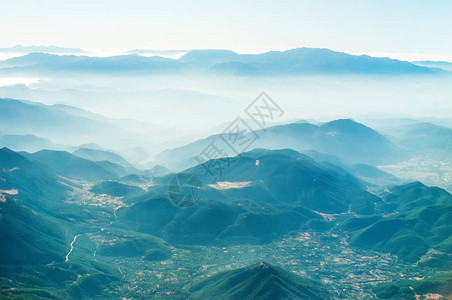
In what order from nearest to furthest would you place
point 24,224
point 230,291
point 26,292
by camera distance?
point 26,292
point 230,291
point 24,224

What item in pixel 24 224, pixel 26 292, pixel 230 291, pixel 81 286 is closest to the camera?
pixel 26 292

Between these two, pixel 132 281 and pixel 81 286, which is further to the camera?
pixel 132 281

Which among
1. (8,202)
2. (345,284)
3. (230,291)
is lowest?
(345,284)

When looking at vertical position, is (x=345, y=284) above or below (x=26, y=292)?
below

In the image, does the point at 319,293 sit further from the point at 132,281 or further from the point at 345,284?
the point at 132,281

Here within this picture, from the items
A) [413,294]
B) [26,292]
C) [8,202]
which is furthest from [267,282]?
[8,202]

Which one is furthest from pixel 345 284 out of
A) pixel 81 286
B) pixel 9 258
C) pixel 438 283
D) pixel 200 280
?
pixel 9 258

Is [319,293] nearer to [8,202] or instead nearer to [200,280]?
[200,280]
